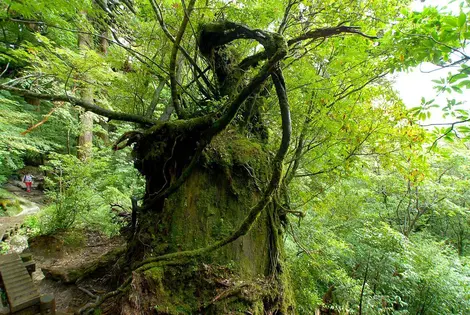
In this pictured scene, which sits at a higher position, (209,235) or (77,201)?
(209,235)

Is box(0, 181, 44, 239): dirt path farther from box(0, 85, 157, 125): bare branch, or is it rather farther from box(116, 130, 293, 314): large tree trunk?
box(116, 130, 293, 314): large tree trunk

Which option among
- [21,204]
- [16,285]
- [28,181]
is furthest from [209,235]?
[28,181]

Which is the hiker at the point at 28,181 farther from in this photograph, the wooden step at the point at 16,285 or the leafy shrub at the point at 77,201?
the wooden step at the point at 16,285

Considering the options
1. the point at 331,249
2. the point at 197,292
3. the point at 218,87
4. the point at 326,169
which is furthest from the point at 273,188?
the point at 331,249

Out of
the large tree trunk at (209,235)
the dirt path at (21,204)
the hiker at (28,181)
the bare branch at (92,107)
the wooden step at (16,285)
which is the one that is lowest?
the dirt path at (21,204)

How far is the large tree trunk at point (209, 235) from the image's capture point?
1.84 meters

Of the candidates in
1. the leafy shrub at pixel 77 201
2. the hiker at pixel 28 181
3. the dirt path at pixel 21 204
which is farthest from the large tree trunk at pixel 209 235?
the hiker at pixel 28 181

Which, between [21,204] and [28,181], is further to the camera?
Answer: [28,181]

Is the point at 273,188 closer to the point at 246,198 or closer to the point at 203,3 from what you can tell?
the point at 246,198

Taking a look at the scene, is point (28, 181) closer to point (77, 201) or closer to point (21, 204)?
point (21, 204)

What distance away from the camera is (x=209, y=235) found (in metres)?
2.22

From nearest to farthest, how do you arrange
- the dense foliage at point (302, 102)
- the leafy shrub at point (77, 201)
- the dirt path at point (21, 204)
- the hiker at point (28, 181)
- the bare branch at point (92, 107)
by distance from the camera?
the dense foliage at point (302, 102)
the bare branch at point (92, 107)
the leafy shrub at point (77, 201)
the dirt path at point (21, 204)
the hiker at point (28, 181)

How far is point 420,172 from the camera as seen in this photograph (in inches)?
141

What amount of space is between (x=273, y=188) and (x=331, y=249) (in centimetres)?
411
